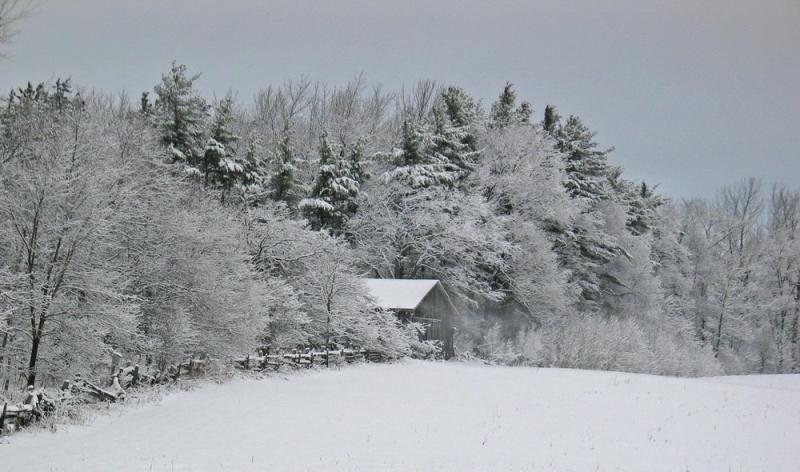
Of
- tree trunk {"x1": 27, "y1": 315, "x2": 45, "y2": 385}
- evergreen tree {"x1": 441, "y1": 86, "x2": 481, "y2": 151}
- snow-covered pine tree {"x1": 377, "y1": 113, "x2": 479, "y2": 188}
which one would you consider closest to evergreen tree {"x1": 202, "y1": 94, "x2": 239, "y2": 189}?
snow-covered pine tree {"x1": 377, "y1": 113, "x2": 479, "y2": 188}

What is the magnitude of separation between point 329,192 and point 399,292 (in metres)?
8.43

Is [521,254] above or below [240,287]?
above

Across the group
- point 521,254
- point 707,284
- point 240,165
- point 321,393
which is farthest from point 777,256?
point 321,393

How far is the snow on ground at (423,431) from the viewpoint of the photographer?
11.1m

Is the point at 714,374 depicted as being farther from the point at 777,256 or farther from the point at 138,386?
the point at 138,386

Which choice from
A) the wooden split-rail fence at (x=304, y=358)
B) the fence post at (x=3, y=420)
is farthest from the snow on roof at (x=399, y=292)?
the fence post at (x=3, y=420)

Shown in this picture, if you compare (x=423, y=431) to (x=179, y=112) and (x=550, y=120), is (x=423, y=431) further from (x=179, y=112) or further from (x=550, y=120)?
(x=550, y=120)

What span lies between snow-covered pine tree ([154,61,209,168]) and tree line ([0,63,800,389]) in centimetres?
12

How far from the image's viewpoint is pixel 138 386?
1669 centimetres

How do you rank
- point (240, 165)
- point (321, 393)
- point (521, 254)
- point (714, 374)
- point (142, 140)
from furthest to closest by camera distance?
point (714, 374) → point (521, 254) → point (240, 165) → point (142, 140) → point (321, 393)

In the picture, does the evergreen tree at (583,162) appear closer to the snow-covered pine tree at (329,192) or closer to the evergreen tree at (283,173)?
the snow-covered pine tree at (329,192)

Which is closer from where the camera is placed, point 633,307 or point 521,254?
point 521,254

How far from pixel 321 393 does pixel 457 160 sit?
26.2 m

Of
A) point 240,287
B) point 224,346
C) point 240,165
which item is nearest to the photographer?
point 224,346
